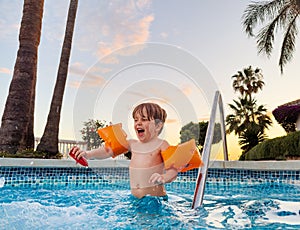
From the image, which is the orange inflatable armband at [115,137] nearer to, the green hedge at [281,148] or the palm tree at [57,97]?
the palm tree at [57,97]

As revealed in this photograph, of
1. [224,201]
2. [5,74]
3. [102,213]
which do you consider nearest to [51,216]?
[102,213]

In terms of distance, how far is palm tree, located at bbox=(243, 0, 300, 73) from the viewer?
40.2 ft

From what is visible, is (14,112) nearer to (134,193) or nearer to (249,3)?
(134,193)

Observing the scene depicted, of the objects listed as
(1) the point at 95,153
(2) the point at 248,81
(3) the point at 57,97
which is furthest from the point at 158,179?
(2) the point at 248,81

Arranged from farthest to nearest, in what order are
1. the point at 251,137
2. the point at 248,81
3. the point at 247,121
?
the point at 248,81
the point at 247,121
the point at 251,137

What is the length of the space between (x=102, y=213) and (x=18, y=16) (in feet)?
26.6

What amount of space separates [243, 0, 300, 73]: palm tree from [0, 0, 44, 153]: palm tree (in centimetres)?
754

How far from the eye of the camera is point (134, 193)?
2.62m

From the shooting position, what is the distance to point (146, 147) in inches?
94.9

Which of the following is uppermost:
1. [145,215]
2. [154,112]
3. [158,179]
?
[154,112]

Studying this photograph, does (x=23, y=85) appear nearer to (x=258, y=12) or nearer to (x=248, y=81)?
(x=258, y=12)

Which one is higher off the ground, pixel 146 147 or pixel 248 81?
pixel 248 81

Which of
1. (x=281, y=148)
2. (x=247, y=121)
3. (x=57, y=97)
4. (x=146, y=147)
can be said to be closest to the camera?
(x=146, y=147)

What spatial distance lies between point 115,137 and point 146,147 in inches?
9.3
